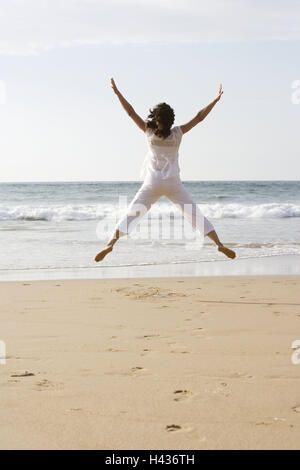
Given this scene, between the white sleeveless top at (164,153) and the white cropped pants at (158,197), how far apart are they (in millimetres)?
74

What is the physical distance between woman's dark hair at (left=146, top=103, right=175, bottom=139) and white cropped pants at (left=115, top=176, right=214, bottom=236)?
1.59 ft

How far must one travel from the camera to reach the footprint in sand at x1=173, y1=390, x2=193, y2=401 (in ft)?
11.6

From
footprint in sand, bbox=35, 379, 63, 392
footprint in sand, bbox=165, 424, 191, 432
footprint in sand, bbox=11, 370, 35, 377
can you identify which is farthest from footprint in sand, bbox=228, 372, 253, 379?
footprint in sand, bbox=11, 370, 35, 377

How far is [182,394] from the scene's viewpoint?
142 inches

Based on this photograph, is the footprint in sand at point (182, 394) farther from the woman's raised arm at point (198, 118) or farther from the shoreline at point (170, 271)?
the shoreline at point (170, 271)

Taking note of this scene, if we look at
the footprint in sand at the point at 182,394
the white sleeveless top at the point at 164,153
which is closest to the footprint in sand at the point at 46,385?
the footprint in sand at the point at 182,394

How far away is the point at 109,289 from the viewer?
786cm

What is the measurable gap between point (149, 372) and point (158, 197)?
99.1 inches

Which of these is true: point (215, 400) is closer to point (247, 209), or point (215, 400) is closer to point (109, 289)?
point (109, 289)

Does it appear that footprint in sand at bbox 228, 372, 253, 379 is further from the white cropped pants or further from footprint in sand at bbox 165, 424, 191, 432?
the white cropped pants

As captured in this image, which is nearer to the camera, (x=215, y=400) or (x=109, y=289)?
(x=215, y=400)

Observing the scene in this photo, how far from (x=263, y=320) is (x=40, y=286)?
11.4 ft
